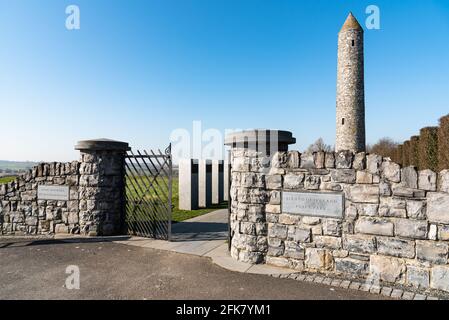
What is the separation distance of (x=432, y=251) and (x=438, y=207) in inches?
26.4

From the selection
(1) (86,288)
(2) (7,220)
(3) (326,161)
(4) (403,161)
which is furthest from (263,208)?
(4) (403,161)

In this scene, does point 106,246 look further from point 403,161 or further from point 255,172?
point 403,161

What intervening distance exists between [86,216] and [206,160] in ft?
22.4

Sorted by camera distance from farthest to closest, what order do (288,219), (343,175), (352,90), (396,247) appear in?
(352,90) → (288,219) → (343,175) → (396,247)

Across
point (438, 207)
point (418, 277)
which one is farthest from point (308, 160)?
point (418, 277)

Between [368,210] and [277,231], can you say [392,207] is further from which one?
[277,231]

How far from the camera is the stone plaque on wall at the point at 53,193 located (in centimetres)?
738

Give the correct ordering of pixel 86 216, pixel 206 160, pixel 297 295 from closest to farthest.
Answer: pixel 297 295, pixel 86 216, pixel 206 160

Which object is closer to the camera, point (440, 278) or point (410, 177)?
point (440, 278)

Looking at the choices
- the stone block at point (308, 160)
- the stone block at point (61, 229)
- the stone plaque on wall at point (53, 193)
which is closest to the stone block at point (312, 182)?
the stone block at point (308, 160)

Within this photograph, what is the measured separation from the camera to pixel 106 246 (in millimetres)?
6398

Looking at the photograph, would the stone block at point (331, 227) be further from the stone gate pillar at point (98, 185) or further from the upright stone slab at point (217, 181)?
the upright stone slab at point (217, 181)

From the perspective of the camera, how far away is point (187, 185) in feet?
38.5

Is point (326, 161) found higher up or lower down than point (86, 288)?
higher up
